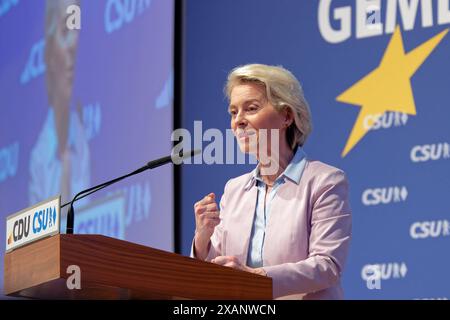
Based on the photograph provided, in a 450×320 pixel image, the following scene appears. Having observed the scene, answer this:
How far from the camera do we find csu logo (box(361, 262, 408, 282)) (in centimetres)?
360

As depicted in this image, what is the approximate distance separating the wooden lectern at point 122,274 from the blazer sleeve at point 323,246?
20 centimetres

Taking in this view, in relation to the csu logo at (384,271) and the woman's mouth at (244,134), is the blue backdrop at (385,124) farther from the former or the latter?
the woman's mouth at (244,134)

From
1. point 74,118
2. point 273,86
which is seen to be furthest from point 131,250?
point 74,118

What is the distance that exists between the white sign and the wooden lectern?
3 centimetres

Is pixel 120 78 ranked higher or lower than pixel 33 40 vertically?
lower

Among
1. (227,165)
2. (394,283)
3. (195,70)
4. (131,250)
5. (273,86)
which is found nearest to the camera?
(131,250)

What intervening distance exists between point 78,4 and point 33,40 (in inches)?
20.1

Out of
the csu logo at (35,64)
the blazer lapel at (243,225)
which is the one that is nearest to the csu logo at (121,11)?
the csu logo at (35,64)

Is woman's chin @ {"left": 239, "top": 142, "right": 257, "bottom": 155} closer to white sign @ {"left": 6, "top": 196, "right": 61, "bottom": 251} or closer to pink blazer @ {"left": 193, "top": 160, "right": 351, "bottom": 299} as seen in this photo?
pink blazer @ {"left": 193, "top": 160, "right": 351, "bottom": 299}

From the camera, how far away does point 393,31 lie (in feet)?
12.4

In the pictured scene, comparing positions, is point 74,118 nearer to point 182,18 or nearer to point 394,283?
point 182,18

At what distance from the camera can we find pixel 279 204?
2902 mm

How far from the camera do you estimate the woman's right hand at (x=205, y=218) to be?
8.93 feet

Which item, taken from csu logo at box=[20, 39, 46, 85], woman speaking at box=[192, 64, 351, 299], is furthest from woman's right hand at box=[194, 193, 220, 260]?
csu logo at box=[20, 39, 46, 85]
